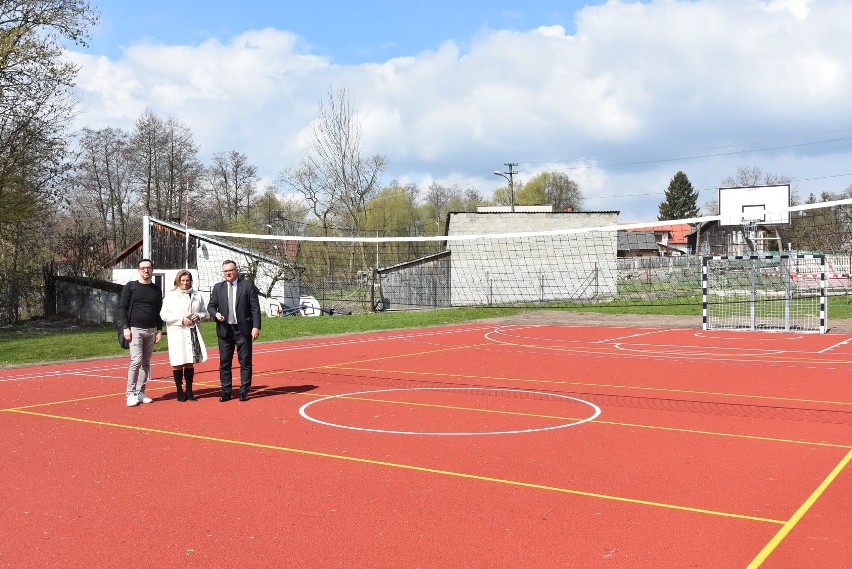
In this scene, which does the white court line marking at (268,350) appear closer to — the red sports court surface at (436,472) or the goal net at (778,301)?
the red sports court surface at (436,472)

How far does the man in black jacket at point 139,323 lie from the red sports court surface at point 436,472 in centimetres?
38

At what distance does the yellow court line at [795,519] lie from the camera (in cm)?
478

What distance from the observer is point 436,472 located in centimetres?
694

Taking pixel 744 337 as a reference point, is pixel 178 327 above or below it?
above

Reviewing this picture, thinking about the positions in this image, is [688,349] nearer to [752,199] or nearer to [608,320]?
A: [608,320]

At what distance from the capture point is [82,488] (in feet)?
21.4

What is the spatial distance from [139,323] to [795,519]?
27.3 ft

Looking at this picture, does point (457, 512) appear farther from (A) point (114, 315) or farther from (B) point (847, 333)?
(A) point (114, 315)

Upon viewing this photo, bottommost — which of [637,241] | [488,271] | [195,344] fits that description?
[195,344]

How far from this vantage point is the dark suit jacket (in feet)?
36.2

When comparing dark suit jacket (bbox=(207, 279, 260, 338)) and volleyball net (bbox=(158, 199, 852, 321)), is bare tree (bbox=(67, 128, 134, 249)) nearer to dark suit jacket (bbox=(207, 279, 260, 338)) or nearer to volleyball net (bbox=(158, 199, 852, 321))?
volleyball net (bbox=(158, 199, 852, 321))

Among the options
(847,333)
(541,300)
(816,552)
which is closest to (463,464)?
(816,552)

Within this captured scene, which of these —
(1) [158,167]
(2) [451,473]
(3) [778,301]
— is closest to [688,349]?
(3) [778,301]

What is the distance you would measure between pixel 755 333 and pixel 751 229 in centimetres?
1233
